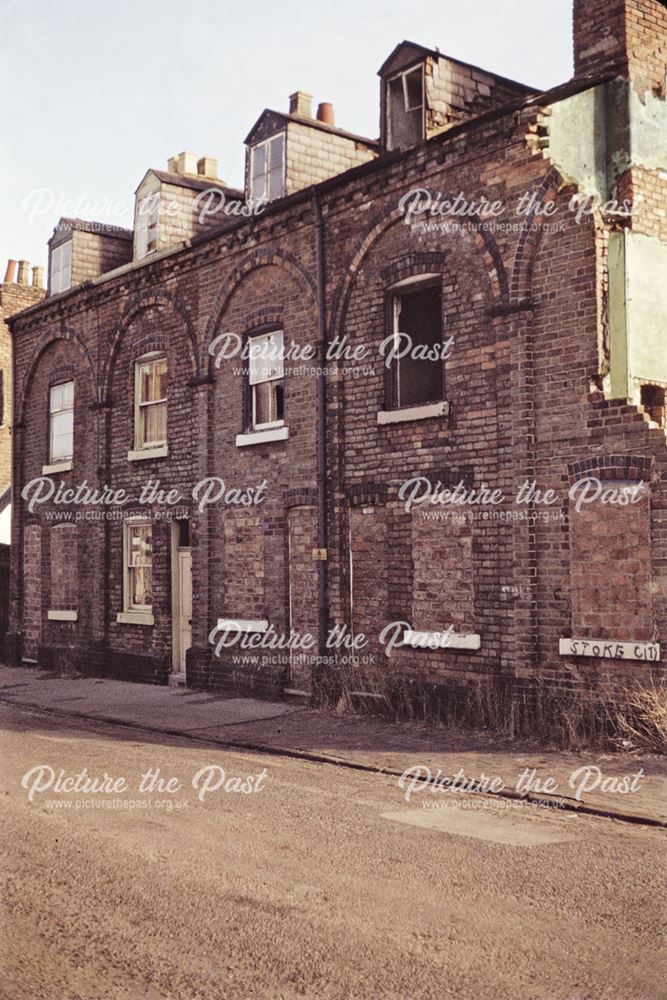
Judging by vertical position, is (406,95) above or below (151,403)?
above

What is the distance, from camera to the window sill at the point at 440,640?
1310 centimetres

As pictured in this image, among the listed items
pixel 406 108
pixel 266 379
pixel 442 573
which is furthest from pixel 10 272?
pixel 442 573

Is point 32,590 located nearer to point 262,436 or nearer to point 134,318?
point 134,318

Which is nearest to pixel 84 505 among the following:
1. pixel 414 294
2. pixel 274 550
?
pixel 274 550

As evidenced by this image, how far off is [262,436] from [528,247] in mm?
5911

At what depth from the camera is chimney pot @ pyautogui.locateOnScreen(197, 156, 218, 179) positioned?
23359 mm

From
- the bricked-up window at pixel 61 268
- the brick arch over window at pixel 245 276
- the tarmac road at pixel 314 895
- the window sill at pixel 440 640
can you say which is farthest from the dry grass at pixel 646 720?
the bricked-up window at pixel 61 268

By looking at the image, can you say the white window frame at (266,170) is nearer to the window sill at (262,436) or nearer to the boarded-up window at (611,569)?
the window sill at (262,436)

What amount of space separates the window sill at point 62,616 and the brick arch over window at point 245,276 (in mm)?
6735

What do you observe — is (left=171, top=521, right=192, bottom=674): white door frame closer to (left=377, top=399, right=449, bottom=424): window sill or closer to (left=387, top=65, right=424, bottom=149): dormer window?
(left=377, top=399, right=449, bottom=424): window sill

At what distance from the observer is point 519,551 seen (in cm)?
1245

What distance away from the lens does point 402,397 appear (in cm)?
1480

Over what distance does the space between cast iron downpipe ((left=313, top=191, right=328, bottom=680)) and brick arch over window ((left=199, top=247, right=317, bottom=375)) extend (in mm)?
321

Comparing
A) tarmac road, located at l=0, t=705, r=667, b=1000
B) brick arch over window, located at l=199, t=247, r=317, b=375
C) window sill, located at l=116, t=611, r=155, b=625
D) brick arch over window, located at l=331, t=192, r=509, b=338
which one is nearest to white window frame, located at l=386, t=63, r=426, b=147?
brick arch over window, located at l=331, t=192, r=509, b=338
